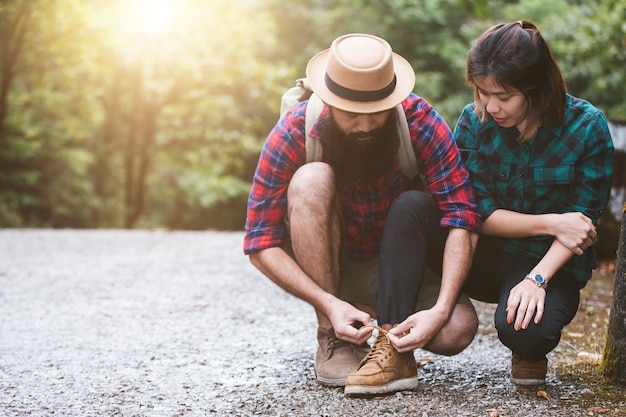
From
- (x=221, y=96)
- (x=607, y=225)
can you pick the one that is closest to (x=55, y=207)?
(x=221, y=96)

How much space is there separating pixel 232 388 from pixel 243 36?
475 inches

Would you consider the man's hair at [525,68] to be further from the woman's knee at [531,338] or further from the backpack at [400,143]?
the woman's knee at [531,338]

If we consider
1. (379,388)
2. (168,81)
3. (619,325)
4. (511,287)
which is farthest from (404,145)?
(168,81)

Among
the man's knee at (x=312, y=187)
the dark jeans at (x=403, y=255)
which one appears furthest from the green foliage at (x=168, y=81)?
the man's knee at (x=312, y=187)

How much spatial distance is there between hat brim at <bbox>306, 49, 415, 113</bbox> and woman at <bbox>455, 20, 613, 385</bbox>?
0.26 meters

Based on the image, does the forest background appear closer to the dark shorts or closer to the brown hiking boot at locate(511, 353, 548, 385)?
the dark shorts

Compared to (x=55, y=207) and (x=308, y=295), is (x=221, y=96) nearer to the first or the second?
(x=55, y=207)

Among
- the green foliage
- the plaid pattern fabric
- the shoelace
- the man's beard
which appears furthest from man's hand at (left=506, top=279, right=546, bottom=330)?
the green foliage

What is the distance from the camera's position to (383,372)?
8.32 ft

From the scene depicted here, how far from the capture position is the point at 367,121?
8.83 ft

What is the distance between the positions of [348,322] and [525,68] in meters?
1.12

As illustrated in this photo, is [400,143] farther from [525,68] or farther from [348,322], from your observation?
[348,322]

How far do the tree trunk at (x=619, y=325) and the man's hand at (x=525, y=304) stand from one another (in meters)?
0.31

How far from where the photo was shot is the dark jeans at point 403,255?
265 centimetres
